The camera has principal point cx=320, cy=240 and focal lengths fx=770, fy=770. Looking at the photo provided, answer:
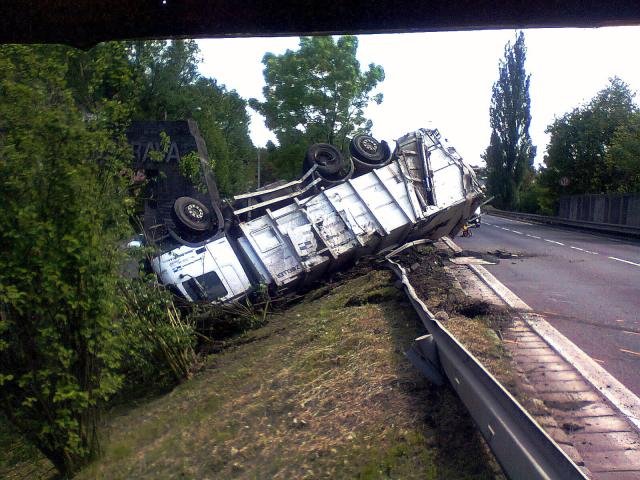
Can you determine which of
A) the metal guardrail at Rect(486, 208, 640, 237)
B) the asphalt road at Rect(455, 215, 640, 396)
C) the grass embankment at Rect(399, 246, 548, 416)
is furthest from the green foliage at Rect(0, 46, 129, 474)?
the metal guardrail at Rect(486, 208, 640, 237)

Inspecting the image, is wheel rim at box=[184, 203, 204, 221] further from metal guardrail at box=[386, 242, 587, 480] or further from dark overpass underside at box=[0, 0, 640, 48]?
dark overpass underside at box=[0, 0, 640, 48]

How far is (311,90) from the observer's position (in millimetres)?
34062

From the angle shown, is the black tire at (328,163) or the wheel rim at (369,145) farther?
the wheel rim at (369,145)

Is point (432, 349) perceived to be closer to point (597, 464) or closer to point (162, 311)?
point (597, 464)

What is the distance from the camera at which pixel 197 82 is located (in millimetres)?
35281

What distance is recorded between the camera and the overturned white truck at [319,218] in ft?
46.2

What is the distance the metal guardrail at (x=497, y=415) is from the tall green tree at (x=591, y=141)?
41704mm

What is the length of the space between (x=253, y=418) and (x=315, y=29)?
13.1 ft

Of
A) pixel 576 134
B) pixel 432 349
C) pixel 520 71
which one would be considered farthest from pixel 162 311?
pixel 520 71

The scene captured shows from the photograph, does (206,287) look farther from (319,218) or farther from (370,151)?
(370,151)

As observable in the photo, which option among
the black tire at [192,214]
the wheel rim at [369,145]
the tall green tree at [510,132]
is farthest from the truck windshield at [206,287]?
the tall green tree at [510,132]

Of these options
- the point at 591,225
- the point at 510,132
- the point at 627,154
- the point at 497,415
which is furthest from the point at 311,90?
the point at 510,132

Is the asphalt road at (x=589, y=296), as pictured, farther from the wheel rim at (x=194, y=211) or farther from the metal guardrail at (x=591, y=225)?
the metal guardrail at (x=591, y=225)

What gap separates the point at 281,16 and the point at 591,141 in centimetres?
4858
